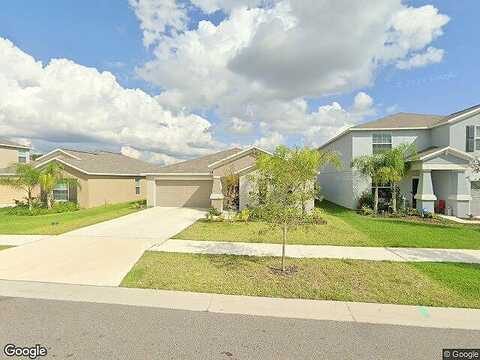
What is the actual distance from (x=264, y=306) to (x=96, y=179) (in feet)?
63.2

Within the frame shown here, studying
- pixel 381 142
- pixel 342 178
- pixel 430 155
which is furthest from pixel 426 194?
pixel 342 178

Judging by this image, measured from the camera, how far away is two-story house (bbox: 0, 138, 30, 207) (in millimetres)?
22109

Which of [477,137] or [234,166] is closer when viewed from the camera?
[477,137]

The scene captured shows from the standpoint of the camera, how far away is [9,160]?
2614 centimetres

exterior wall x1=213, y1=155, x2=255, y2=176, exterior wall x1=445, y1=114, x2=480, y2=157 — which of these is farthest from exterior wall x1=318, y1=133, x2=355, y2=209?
exterior wall x1=445, y1=114, x2=480, y2=157

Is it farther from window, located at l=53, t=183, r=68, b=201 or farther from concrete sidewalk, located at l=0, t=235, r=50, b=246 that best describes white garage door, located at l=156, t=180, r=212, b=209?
concrete sidewalk, located at l=0, t=235, r=50, b=246

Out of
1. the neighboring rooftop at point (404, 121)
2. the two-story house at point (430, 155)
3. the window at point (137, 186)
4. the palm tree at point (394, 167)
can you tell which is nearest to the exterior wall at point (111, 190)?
the window at point (137, 186)

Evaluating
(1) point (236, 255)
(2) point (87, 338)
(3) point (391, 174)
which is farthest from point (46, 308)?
(3) point (391, 174)

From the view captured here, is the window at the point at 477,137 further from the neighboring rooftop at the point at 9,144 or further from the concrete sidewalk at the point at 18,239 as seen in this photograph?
the neighboring rooftop at the point at 9,144

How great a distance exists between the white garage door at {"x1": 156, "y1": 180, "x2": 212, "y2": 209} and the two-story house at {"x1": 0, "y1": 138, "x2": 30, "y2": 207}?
A: 11.9 metres

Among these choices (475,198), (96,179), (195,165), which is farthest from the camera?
(195,165)

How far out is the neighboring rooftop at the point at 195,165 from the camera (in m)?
20.1

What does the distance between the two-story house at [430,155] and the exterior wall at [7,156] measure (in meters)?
30.9

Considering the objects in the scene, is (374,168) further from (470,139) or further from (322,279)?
(322,279)
